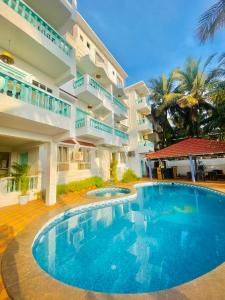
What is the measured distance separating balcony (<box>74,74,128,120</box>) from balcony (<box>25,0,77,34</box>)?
4048mm

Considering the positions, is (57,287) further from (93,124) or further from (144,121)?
(144,121)

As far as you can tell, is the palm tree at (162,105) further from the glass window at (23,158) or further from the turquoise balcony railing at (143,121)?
the glass window at (23,158)

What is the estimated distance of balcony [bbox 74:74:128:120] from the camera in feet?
43.7

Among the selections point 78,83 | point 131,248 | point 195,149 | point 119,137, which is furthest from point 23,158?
point 195,149

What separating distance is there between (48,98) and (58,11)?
246 inches

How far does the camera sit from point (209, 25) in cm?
1010

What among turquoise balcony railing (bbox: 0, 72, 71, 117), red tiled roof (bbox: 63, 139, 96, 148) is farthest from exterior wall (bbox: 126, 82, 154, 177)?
turquoise balcony railing (bbox: 0, 72, 71, 117)

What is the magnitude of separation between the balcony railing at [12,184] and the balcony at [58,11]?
33.7ft

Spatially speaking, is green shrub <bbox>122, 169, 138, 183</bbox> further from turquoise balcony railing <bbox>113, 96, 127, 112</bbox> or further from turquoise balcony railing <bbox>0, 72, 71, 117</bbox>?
turquoise balcony railing <bbox>0, 72, 71, 117</bbox>

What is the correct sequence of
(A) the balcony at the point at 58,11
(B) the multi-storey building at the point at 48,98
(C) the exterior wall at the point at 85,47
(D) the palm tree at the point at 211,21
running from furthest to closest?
(C) the exterior wall at the point at 85,47
(D) the palm tree at the point at 211,21
(A) the balcony at the point at 58,11
(B) the multi-storey building at the point at 48,98

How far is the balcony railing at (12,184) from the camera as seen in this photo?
26.9 ft

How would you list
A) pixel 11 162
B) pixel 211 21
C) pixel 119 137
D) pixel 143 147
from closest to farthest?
pixel 211 21 → pixel 11 162 → pixel 119 137 → pixel 143 147

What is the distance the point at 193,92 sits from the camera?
22.2 meters

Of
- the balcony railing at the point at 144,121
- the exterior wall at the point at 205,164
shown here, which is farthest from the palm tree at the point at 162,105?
the exterior wall at the point at 205,164
